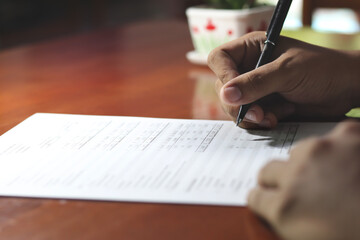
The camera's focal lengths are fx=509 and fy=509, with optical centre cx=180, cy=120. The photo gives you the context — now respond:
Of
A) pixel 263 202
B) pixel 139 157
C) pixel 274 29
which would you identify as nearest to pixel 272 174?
pixel 263 202

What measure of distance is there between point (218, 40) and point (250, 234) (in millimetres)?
715

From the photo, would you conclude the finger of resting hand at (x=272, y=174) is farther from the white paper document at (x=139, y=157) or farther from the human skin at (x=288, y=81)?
the human skin at (x=288, y=81)

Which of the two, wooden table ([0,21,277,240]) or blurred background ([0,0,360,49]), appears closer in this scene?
wooden table ([0,21,277,240])

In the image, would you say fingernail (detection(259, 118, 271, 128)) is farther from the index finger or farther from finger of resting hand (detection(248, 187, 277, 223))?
finger of resting hand (detection(248, 187, 277, 223))

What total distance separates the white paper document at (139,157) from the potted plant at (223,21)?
15.4 inches

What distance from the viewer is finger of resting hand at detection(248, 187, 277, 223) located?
428 mm

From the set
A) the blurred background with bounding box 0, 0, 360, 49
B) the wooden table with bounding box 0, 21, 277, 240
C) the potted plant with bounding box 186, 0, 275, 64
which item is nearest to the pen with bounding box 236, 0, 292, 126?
the wooden table with bounding box 0, 21, 277, 240

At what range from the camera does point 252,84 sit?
65 centimetres

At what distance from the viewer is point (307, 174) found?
1.35 feet

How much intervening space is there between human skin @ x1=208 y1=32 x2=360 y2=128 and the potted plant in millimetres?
289

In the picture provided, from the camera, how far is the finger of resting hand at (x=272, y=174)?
0.44 metres

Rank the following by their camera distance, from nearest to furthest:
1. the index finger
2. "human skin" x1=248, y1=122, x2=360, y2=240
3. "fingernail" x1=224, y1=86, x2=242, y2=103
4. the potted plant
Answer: "human skin" x1=248, y1=122, x2=360, y2=240 < "fingernail" x1=224, y1=86, x2=242, y2=103 < the index finger < the potted plant

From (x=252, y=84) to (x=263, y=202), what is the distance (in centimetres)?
24

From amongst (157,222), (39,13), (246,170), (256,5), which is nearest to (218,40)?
(256,5)
